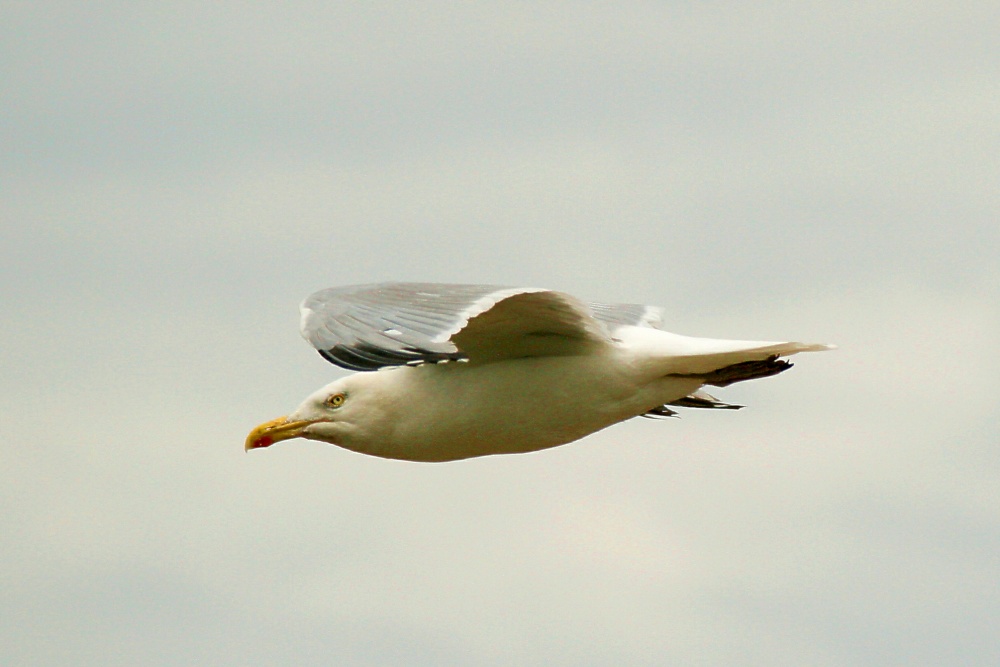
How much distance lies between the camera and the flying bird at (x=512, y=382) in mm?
14617

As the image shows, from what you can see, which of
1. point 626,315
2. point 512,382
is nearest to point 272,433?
point 512,382

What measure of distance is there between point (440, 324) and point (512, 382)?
214cm

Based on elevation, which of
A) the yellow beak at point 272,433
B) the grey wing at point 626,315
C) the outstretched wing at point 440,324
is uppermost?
the grey wing at point 626,315

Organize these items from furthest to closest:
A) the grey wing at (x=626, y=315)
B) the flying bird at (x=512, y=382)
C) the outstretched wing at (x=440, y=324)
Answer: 1. the grey wing at (x=626, y=315)
2. the flying bird at (x=512, y=382)
3. the outstretched wing at (x=440, y=324)

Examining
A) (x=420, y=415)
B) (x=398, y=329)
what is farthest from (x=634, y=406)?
(x=398, y=329)

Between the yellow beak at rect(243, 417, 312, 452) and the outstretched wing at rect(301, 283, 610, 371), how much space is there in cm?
100

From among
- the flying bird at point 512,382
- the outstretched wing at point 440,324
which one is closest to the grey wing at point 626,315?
the flying bird at point 512,382

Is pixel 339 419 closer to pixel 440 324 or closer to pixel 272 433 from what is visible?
pixel 272 433

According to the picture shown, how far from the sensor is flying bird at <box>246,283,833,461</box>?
48.0ft

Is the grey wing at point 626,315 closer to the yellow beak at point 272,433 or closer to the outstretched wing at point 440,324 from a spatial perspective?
the outstretched wing at point 440,324

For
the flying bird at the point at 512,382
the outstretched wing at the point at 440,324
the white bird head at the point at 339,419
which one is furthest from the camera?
the white bird head at the point at 339,419

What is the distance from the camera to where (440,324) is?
12938mm

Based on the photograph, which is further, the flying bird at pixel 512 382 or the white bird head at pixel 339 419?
the white bird head at pixel 339 419

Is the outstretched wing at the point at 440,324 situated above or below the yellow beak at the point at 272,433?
above
